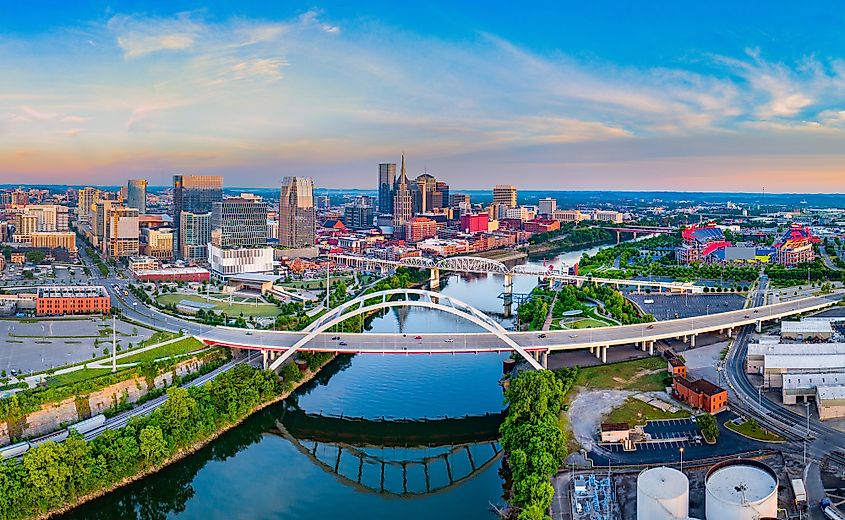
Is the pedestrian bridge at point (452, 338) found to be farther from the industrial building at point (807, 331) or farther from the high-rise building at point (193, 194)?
the high-rise building at point (193, 194)

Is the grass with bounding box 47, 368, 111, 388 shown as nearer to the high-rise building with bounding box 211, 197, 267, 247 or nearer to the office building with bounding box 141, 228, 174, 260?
the high-rise building with bounding box 211, 197, 267, 247

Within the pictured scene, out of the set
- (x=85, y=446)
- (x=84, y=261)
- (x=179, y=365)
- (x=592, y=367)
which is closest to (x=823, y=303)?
(x=592, y=367)

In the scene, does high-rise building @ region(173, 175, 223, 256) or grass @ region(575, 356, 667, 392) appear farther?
high-rise building @ region(173, 175, 223, 256)

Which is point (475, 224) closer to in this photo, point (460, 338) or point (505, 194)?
point (505, 194)

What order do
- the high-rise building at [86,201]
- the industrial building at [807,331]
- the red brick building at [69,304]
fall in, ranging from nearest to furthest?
the industrial building at [807,331], the red brick building at [69,304], the high-rise building at [86,201]

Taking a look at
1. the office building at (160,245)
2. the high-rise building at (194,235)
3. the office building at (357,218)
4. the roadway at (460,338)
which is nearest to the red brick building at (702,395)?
the roadway at (460,338)

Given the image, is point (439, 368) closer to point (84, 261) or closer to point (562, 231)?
point (84, 261)

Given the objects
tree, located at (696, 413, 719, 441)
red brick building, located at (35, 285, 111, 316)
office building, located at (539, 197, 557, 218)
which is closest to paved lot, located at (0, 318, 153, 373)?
red brick building, located at (35, 285, 111, 316)
